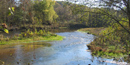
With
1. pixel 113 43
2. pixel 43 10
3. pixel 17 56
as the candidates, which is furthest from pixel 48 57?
pixel 43 10

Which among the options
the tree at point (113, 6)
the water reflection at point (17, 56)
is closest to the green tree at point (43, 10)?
the water reflection at point (17, 56)

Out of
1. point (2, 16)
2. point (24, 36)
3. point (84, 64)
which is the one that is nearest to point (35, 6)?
point (2, 16)

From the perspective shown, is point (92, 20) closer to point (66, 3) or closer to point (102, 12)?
point (102, 12)

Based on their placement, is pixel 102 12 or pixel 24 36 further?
pixel 24 36

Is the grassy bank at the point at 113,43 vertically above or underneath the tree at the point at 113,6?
underneath

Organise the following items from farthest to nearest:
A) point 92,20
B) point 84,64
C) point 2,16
Result: point 2,16
point 84,64
point 92,20

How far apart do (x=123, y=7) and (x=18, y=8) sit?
179 feet

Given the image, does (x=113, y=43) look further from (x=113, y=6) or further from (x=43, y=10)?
(x=43, y=10)

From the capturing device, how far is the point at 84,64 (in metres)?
10.6

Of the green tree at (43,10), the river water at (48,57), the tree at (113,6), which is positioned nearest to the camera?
the tree at (113,6)

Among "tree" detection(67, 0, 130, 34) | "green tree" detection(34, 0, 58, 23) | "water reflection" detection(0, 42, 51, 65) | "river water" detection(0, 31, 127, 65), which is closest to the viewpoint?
"tree" detection(67, 0, 130, 34)

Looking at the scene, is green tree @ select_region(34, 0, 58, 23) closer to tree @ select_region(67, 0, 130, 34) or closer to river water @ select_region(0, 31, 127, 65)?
river water @ select_region(0, 31, 127, 65)

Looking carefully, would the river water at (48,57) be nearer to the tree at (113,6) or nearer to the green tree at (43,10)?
the tree at (113,6)

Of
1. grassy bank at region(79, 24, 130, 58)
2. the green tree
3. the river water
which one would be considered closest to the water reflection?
the river water
